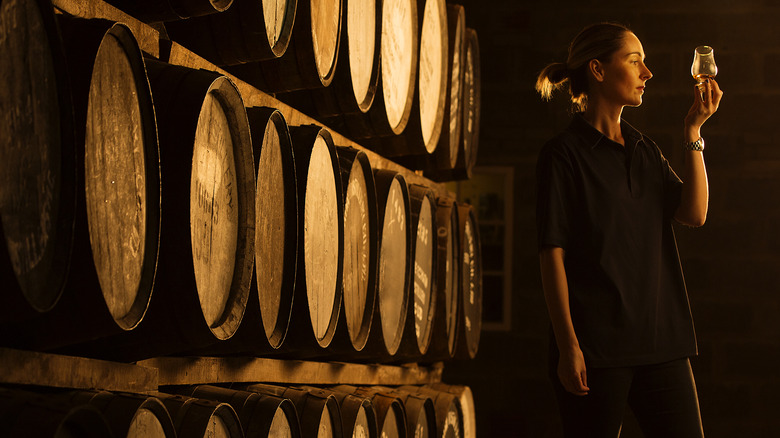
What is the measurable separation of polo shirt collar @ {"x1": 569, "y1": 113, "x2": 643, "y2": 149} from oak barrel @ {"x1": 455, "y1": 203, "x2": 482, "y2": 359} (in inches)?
44.4

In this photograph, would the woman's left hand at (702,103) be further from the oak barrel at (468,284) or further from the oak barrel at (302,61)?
the oak barrel at (468,284)

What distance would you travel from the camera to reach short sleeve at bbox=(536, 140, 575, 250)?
2570 millimetres

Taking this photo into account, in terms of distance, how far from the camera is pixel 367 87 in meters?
2.57

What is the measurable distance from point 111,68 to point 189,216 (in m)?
0.28

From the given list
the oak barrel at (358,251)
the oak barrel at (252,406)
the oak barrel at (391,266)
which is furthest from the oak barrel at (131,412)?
the oak barrel at (391,266)

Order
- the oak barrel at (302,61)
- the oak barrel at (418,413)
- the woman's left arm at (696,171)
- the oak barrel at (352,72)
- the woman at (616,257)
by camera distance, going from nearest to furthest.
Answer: the oak barrel at (302,61) → the oak barrel at (352,72) → the woman at (616,257) → the woman's left arm at (696,171) → the oak barrel at (418,413)

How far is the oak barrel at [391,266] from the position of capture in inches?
107

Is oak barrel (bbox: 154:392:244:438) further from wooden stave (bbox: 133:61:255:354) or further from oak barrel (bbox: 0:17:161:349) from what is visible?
oak barrel (bbox: 0:17:161:349)

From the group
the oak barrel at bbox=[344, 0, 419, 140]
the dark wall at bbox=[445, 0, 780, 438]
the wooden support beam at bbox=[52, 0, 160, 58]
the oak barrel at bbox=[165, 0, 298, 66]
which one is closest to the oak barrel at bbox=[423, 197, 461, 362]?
the oak barrel at bbox=[344, 0, 419, 140]

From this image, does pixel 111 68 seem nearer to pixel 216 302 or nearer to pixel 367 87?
pixel 216 302

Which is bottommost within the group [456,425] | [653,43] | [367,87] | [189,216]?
[456,425]

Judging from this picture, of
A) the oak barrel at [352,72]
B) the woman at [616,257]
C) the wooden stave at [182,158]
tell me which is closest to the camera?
the wooden stave at [182,158]

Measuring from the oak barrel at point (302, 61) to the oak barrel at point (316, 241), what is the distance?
4.5 inches

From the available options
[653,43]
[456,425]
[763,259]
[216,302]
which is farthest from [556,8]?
[216,302]
